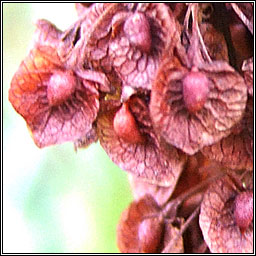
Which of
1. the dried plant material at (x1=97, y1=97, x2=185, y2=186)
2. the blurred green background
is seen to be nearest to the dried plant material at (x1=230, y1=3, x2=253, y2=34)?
the dried plant material at (x1=97, y1=97, x2=185, y2=186)

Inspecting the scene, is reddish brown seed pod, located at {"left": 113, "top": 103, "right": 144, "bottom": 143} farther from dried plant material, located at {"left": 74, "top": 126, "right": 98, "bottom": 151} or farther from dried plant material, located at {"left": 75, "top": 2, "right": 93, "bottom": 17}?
dried plant material, located at {"left": 75, "top": 2, "right": 93, "bottom": 17}

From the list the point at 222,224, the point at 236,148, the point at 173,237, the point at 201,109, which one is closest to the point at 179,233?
the point at 173,237

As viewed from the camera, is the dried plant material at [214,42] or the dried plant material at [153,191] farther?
the dried plant material at [153,191]

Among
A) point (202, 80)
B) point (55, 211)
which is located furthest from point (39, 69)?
point (55, 211)

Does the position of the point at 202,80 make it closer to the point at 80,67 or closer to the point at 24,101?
the point at 80,67

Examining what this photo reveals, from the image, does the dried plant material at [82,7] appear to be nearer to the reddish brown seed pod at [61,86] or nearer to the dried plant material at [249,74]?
the reddish brown seed pod at [61,86]

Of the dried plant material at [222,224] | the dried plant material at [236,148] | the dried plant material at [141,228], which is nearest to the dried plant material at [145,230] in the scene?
the dried plant material at [141,228]

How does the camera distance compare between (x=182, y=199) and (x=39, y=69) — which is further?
(x=182, y=199)

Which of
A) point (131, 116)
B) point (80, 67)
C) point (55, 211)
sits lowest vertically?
point (55, 211)
